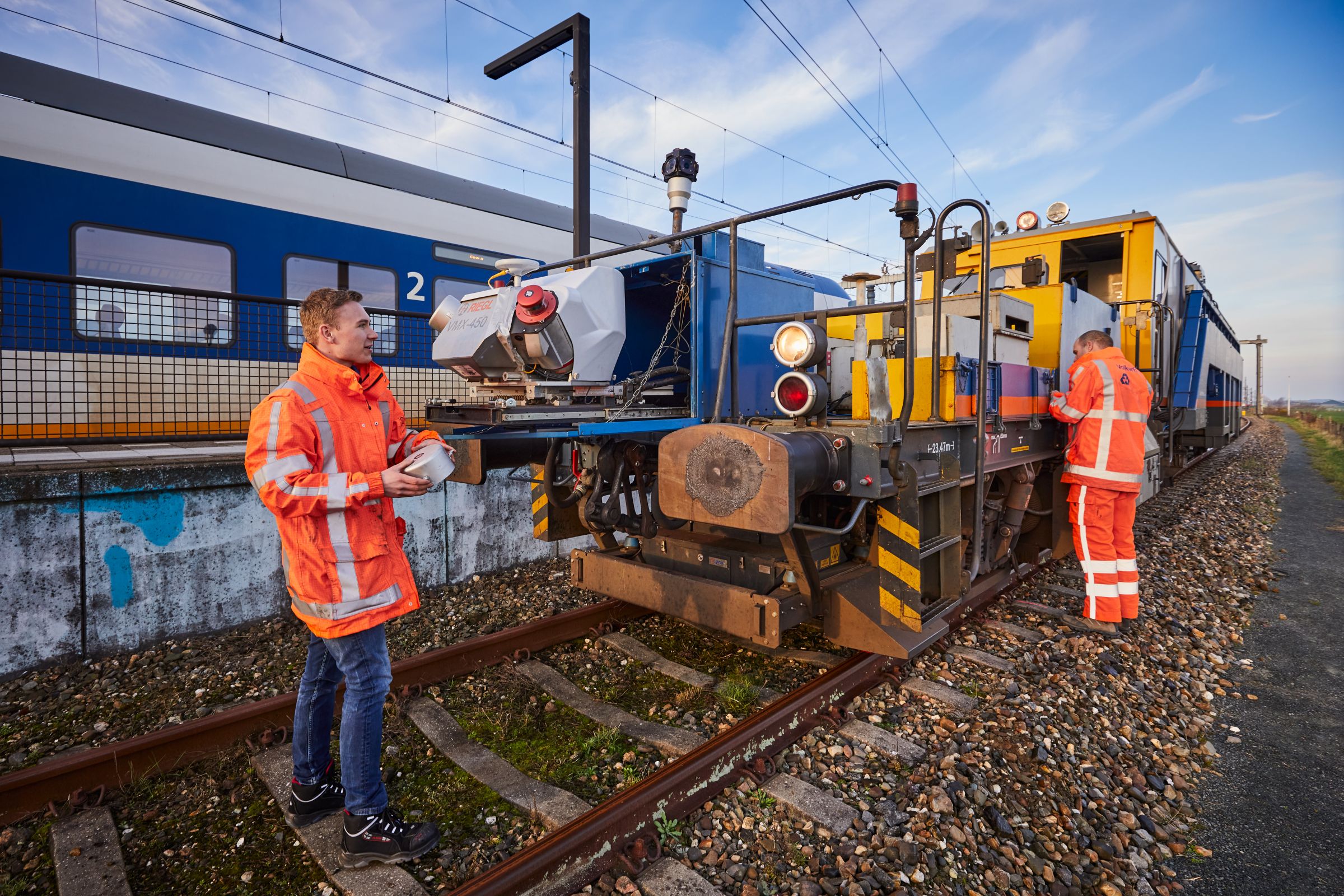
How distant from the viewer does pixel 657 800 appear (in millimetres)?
2590

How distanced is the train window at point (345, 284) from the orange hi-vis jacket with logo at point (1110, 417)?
20.4 feet

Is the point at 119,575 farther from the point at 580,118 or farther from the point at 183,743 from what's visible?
the point at 580,118

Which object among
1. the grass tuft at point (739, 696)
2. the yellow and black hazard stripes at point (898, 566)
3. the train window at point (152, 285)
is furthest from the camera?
the train window at point (152, 285)

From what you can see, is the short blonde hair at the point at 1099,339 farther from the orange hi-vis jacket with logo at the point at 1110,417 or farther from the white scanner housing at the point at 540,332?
the white scanner housing at the point at 540,332

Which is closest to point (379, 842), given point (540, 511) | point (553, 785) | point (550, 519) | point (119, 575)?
point (553, 785)

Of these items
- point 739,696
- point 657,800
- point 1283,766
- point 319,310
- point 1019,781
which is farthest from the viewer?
point 739,696

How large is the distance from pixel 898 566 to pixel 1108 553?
2361mm

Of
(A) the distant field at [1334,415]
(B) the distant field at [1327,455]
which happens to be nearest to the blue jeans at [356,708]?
(B) the distant field at [1327,455]

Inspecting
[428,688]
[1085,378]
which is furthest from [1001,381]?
[428,688]

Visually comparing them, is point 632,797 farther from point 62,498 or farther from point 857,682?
point 62,498

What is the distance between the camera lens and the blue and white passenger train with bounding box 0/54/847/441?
534 centimetres

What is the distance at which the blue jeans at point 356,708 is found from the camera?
2.40 m

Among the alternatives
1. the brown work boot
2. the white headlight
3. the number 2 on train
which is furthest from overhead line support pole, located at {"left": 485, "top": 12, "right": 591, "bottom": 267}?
the brown work boot

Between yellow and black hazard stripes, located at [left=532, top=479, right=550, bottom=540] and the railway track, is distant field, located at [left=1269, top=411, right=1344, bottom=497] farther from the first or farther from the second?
yellow and black hazard stripes, located at [left=532, top=479, right=550, bottom=540]
